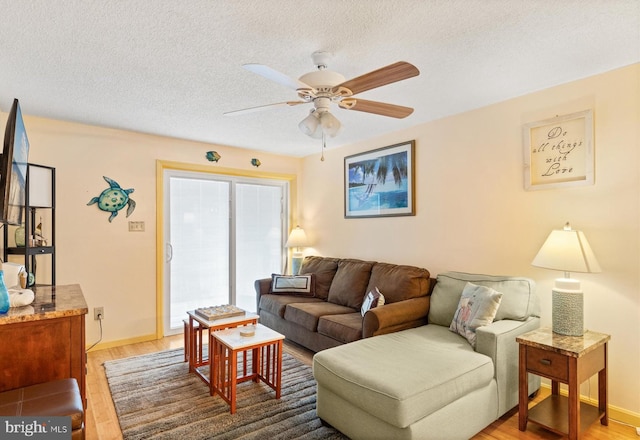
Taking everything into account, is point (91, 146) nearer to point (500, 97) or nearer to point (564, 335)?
point (500, 97)

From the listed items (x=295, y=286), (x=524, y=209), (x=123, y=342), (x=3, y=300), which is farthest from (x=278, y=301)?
(x=524, y=209)

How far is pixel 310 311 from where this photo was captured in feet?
11.1

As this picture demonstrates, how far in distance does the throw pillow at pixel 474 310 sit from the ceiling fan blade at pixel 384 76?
5.38 feet

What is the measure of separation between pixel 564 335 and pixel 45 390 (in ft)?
9.62

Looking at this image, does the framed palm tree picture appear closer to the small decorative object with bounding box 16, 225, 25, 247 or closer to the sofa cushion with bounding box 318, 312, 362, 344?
the sofa cushion with bounding box 318, 312, 362, 344

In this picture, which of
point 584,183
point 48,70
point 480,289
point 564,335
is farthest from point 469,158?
point 48,70

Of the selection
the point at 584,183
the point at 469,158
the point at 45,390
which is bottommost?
the point at 45,390

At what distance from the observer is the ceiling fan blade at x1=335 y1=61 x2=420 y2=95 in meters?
1.63

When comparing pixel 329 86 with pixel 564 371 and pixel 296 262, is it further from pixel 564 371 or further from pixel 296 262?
pixel 296 262

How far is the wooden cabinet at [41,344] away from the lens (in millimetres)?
1747

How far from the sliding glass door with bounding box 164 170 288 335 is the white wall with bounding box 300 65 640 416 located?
1433mm

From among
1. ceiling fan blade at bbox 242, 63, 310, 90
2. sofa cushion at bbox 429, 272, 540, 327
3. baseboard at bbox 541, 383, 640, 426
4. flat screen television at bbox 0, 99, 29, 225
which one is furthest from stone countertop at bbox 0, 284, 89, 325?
baseboard at bbox 541, 383, 640, 426

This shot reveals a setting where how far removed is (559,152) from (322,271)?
2646mm

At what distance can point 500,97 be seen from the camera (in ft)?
9.19
